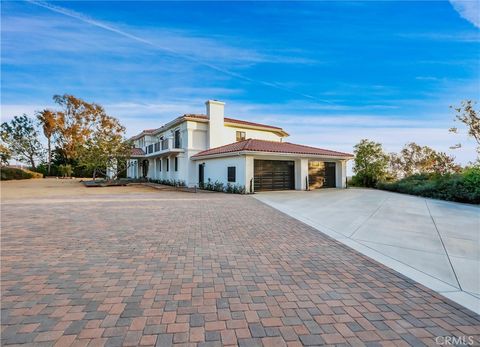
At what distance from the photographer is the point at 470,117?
15773 mm

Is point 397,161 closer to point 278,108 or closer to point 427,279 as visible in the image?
point 278,108

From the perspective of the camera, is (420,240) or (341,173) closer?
(420,240)

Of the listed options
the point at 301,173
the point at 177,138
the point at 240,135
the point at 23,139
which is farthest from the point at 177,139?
the point at 23,139

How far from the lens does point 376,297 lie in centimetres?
302

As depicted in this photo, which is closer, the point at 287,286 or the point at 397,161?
the point at 287,286

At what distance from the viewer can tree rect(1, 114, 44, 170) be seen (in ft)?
127

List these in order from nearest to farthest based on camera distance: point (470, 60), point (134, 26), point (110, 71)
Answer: point (134, 26)
point (470, 60)
point (110, 71)

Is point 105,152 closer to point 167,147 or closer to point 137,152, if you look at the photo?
point 137,152

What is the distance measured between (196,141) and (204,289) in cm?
1980

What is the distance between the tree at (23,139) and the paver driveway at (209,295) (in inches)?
1795

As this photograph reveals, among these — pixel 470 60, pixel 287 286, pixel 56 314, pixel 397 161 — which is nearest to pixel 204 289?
pixel 287 286

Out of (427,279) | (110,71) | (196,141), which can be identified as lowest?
(427,279)

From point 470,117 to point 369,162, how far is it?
747cm

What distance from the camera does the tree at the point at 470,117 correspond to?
15570 millimetres
